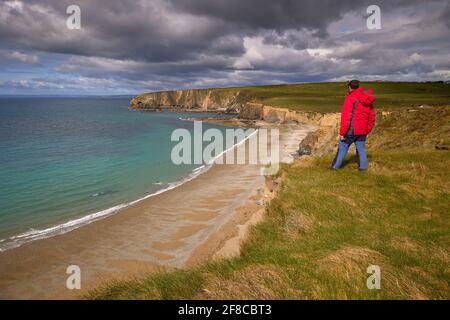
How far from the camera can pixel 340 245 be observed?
237 inches

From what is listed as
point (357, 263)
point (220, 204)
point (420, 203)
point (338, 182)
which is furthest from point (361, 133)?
point (220, 204)

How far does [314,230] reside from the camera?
7.05 meters

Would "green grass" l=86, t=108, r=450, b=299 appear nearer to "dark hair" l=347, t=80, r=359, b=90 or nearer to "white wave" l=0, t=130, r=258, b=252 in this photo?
"dark hair" l=347, t=80, r=359, b=90

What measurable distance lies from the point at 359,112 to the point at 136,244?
12.2m

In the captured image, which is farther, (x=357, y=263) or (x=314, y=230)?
(x=314, y=230)

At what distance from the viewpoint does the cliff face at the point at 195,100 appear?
161875 millimetres

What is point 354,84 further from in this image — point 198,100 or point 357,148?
point 198,100

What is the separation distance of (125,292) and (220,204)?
16.6 m

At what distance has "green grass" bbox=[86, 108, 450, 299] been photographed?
14.5 ft

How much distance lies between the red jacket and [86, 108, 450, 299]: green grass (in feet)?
5.63

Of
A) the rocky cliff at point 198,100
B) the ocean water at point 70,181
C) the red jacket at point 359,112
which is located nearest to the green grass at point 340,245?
the red jacket at point 359,112

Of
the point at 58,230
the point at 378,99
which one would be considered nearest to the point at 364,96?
the point at 58,230

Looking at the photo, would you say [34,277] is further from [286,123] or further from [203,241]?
[286,123]

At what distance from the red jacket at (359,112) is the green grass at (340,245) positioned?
172cm
